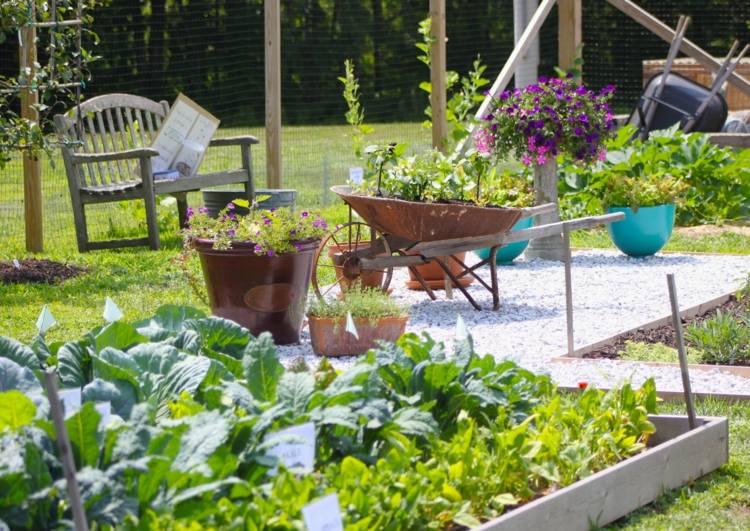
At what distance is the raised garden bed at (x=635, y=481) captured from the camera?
280 centimetres

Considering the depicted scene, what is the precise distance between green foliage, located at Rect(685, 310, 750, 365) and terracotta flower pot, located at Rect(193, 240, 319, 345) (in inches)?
70.4

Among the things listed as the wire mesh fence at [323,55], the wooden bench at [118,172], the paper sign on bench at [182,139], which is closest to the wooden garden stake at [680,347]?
the wooden bench at [118,172]

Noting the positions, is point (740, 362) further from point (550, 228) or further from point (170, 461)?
point (170, 461)

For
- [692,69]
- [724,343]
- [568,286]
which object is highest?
[692,69]

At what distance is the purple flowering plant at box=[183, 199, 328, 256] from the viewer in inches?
205

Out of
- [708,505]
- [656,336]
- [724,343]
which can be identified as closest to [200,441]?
[708,505]

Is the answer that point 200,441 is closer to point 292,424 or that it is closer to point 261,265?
point 292,424

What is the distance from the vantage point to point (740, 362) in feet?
15.8

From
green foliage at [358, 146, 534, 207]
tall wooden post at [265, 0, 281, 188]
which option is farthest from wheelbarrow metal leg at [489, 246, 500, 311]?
tall wooden post at [265, 0, 281, 188]

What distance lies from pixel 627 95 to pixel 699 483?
587 inches

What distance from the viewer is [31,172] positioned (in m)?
7.76

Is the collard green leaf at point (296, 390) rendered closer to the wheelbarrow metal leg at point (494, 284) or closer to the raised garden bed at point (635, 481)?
the raised garden bed at point (635, 481)

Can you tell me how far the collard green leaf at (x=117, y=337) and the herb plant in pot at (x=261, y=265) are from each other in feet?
5.85

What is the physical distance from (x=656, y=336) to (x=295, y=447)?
3122 mm
